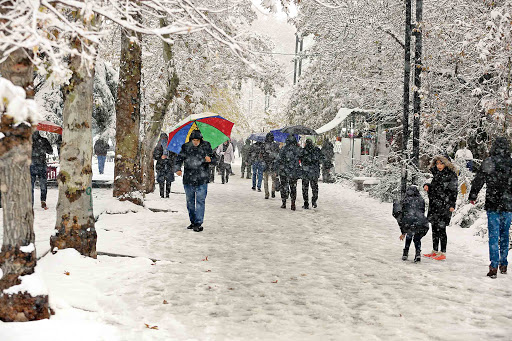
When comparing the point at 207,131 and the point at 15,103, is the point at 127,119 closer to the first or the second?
the point at 207,131

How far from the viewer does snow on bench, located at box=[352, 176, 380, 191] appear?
19.3 meters

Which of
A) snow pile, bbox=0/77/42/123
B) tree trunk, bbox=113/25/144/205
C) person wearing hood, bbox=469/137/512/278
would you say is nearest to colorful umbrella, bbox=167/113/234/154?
tree trunk, bbox=113/25/144/205

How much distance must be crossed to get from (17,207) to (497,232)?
20.9ft

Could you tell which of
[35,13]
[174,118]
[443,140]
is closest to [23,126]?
[35,13]

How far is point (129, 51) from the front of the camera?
475 inches

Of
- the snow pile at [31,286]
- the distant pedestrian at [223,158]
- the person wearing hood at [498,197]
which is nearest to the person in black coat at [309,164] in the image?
the person wearing hood at [498,197]

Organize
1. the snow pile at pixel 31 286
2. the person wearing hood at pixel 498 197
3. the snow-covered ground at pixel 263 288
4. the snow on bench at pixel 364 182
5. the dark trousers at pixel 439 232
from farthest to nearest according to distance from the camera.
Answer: the snow on bench at pixel 364 182 < the dark trousers at pixel 439 232 < the person wearing hood at pixel 498 197 < the snow-covered ground at pixel 263 288 < the snow pile at pixel 31 286

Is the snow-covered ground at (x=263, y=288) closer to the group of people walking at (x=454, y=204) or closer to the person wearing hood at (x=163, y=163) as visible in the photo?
the group of people walking at (x=454, y=204)

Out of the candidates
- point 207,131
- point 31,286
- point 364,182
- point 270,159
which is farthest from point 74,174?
point 364,182

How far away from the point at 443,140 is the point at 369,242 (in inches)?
255

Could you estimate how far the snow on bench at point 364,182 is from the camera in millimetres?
19288

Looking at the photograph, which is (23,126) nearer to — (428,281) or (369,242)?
(428,281)

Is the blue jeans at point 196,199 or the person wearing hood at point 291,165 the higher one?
the person wearing hood at point 291,165

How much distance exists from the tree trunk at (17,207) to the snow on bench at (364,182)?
620 inches
